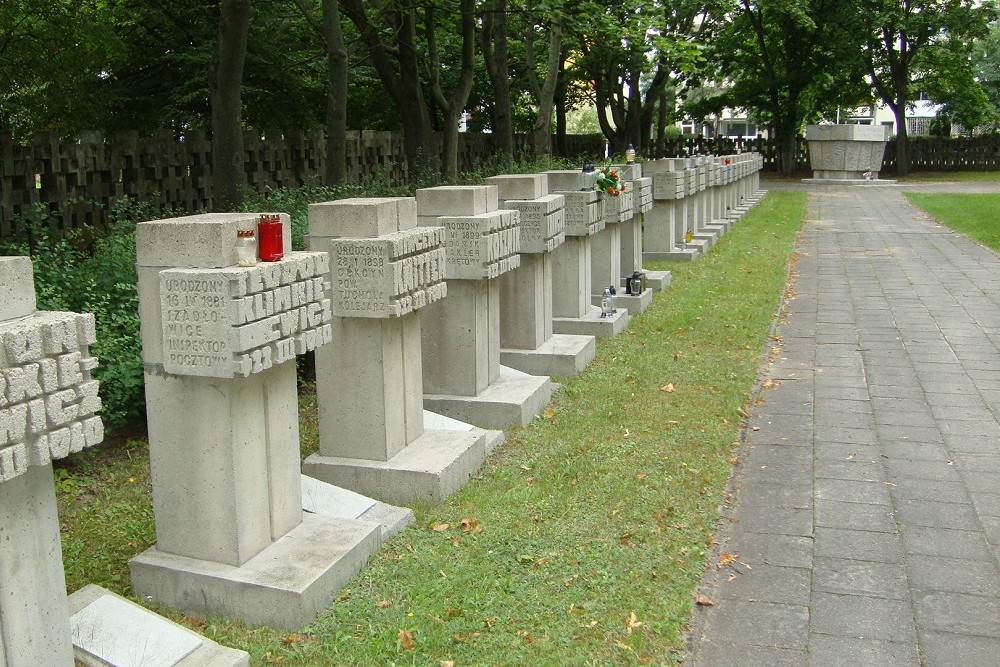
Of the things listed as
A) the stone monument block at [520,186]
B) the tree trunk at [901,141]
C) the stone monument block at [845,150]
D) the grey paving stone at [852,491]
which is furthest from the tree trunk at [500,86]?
the tree trunk at [901,141]

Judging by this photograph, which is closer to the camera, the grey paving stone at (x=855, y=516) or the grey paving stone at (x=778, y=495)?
the grey paving stone at (x=855, y=516)

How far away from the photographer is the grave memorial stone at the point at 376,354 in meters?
5.31

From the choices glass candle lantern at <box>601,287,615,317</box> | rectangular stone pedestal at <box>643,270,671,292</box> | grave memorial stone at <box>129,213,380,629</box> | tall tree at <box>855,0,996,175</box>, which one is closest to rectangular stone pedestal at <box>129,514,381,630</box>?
grave memorial stone at <box>129,213,380,629</box>

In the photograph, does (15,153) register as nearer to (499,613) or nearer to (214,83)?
(214,83)

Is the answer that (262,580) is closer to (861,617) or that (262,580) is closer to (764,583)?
(764,583)

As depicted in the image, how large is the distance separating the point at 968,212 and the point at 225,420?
2262 cm

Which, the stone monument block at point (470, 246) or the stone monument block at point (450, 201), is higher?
the stone monument block at point (450, 201)

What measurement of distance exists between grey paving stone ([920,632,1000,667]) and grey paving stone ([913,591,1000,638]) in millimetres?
54

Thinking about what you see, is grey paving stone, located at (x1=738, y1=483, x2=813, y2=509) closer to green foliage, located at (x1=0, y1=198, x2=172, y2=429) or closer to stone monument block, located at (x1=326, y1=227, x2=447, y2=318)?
stone monument block, located at (x1=326, y1=227, x2=447, y2=318)

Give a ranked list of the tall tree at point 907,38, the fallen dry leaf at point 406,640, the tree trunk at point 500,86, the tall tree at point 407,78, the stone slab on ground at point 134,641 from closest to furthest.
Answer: the stone slab on ground at point 134,641, the fallen dry leaf at point 406,640, the tall tree at point 407,78, the tree trunk at point 500,86, the tall tree at point 907,38

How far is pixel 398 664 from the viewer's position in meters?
3.91

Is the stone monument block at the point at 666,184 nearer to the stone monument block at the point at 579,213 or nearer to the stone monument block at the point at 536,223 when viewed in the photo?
the stone monument block at the point at 579,213

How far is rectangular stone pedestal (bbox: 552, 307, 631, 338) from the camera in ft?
31.1

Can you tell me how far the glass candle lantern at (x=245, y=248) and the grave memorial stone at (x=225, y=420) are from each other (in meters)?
0.03
